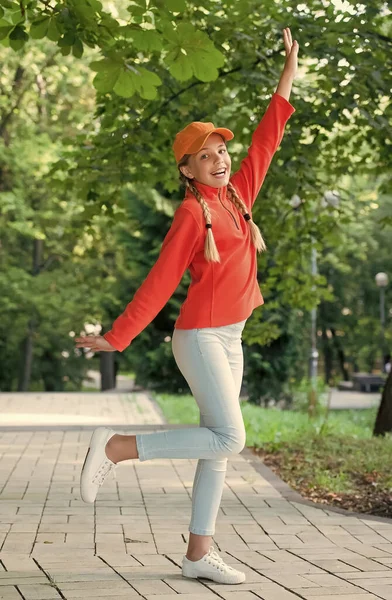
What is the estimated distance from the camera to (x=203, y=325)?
4.18 meters

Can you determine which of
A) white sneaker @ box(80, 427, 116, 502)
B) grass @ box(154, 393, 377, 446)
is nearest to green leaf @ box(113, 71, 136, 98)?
white sneaker @ box(80, 427, 116, 502)

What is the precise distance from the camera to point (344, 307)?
4291cm

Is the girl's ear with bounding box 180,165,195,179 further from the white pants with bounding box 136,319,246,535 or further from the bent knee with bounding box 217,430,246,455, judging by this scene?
the bent knee with bounding box 217,430,246,455

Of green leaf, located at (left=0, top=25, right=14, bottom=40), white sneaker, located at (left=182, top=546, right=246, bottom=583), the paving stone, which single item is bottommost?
the paving stone

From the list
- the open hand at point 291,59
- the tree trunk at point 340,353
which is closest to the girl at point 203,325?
the open hand at point 291,59

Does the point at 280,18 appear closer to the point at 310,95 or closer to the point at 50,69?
the point at 310,95

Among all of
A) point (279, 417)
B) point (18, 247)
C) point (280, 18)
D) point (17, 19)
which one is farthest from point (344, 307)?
point (17, 19)

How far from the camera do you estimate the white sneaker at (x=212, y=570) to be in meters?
4.30

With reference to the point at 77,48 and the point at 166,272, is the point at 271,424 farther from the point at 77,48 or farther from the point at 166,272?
the point at 166,272

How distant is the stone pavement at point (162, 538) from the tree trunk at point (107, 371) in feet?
69.7

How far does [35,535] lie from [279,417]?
886 centimetres

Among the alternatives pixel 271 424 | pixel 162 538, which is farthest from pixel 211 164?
pixel 271 424

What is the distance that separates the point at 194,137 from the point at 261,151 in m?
0.53

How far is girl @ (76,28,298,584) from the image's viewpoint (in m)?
4.16
